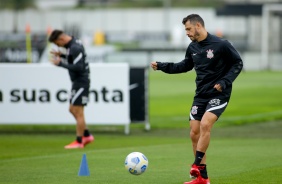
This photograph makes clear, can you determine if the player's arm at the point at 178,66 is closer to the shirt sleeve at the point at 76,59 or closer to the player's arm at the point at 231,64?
the player's arm at the point at 231,64

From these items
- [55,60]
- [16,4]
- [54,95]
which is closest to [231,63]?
[55,60]

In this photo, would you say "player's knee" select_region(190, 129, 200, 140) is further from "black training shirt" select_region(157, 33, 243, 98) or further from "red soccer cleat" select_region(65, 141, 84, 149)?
"red soccer cleat" select_region(65, 141, 84, 149)

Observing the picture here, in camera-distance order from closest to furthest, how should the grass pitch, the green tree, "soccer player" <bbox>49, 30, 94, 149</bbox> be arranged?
the grass pitch < "soccer player" <bbox>49, 30, 94, 149</bbox> < the green tree

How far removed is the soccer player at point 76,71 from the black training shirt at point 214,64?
5.02m

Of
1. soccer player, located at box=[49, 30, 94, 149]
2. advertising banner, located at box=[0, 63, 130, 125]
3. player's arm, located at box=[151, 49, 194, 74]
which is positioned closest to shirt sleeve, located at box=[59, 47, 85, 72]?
soccer player, located at box=[49, 30, 94, 149]

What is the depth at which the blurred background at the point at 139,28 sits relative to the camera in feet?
166

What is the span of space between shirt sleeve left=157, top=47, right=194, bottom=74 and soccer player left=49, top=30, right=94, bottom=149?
14.4ft

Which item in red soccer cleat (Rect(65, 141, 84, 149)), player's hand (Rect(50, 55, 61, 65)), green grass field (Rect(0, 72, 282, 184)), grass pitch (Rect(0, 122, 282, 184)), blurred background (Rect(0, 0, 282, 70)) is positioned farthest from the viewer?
blurred background (Rect(0, 0, 282, 70))

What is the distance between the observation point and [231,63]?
36.3 feet

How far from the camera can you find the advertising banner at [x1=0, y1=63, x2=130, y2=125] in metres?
19.0

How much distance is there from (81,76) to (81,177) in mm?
4930

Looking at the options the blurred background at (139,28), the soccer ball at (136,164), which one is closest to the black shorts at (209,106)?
the soccer ball at (136,164)

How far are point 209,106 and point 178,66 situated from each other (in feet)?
2.77

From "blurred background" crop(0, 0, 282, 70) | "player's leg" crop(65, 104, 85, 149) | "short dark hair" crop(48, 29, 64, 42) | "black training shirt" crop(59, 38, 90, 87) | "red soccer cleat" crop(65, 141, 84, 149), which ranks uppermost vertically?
"short dark hair" crop(48, 29, 64, 42)
